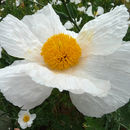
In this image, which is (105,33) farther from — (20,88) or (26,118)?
(26,118)

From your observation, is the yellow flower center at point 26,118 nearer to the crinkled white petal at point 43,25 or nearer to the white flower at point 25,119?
the white flower at point 25,119

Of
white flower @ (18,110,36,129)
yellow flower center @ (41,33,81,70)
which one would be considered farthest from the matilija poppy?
white flower @ (18,110,36,129)

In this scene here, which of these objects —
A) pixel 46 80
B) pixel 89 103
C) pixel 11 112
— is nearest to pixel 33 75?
pixel 46 80

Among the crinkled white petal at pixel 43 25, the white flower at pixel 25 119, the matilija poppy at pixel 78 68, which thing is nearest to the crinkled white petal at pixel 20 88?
the matilija poppy at pixel 78 68

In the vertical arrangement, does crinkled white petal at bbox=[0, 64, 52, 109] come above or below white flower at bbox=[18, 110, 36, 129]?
above

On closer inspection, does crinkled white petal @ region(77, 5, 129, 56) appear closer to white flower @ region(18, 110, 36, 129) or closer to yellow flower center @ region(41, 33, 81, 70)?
yellow flower center @ region(41, 33, 81, 70)

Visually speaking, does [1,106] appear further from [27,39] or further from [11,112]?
[27,39]
